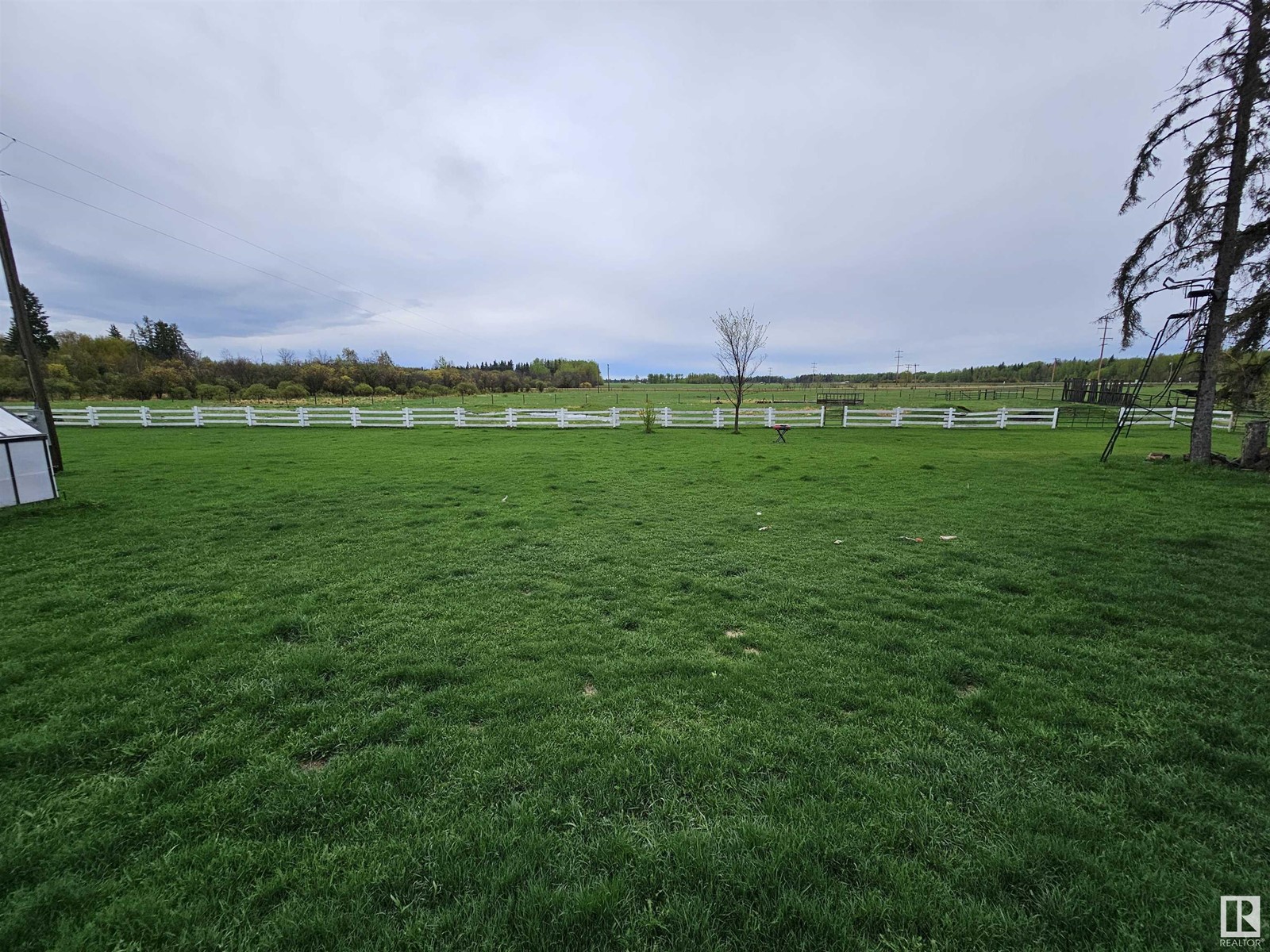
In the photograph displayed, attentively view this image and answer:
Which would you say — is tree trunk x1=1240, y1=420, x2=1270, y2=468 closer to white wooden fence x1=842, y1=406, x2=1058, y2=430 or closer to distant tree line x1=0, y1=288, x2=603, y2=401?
white wooden fence x1=842, y1=406, x2=1058, y2=430

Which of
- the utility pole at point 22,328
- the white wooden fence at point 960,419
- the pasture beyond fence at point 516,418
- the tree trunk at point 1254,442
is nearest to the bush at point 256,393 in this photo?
the pasture beyond fence at point 516,418

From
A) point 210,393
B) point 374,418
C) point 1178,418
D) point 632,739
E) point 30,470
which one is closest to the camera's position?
point 632,739

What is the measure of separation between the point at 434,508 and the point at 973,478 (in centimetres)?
1179

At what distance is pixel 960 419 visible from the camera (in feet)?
78.9

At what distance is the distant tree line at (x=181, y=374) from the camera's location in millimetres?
48062

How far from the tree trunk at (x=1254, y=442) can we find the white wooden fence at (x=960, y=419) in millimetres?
11945

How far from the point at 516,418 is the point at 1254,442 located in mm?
25360

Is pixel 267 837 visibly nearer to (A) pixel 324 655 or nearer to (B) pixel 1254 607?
(A) pixel 324 655

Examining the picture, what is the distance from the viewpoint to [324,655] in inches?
149

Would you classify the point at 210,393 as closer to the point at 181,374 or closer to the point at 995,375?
the point at 181,374

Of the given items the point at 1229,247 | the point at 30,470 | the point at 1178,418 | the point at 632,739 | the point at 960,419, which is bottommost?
the point at 632,739

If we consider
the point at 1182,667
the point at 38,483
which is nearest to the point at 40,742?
the point at 1182,667

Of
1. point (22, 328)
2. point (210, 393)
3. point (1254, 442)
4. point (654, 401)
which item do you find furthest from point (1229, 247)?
point (210, 393)

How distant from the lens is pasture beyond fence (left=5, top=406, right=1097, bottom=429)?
24172mm
